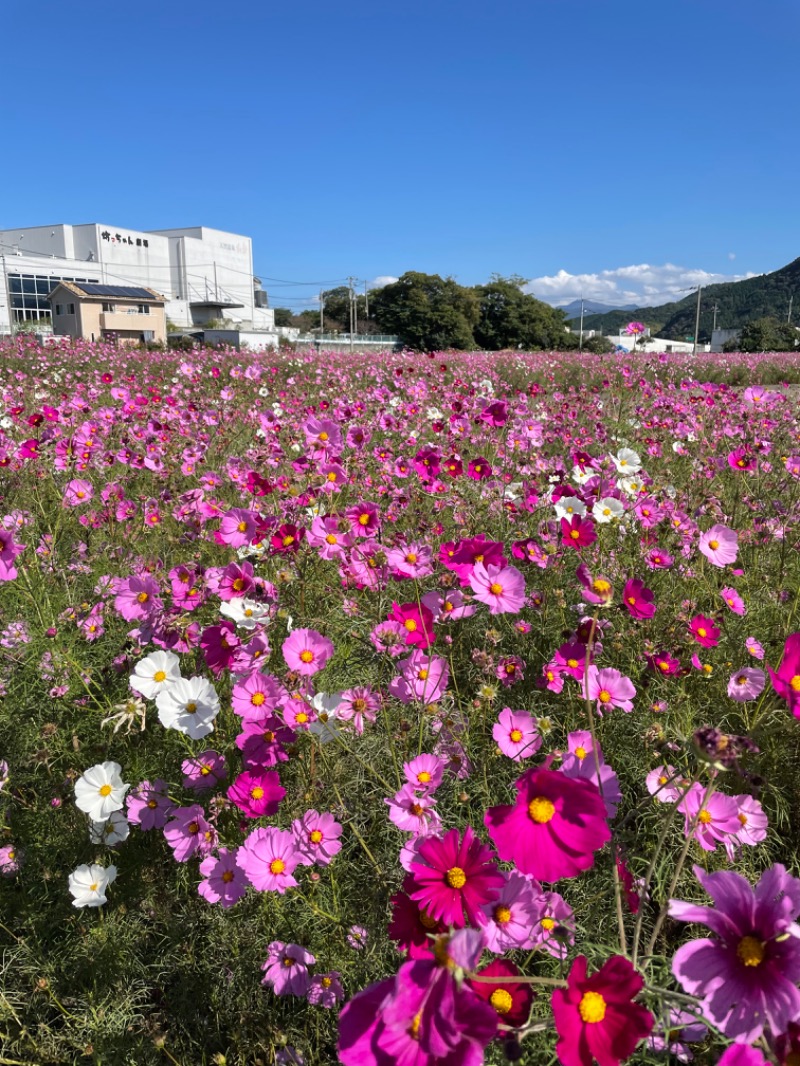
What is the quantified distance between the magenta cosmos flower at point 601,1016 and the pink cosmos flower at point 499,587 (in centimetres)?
68

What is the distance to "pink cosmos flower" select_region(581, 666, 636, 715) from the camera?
1461 millimetres

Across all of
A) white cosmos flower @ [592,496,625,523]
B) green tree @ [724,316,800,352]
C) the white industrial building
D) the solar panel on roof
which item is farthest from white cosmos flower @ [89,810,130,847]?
the white industrial building

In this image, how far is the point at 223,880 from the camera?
1.14 meters

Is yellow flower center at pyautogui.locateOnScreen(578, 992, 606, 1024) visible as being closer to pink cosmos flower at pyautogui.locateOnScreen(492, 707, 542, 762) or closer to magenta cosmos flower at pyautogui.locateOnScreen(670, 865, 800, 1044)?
magenta cosmos flower at pyautogui.locateOnScreen(670, 865, 800, 1044)

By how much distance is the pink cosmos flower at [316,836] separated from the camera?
109 centimetres

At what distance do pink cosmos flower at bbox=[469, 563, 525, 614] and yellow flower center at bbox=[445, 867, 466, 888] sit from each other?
60 cm

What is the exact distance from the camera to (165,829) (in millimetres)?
1218

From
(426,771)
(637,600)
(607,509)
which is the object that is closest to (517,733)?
(426,771)

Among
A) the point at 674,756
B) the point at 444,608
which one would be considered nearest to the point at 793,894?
the point at 444,608

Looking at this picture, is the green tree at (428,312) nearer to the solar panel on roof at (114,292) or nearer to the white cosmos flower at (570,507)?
the solar panel on roof at (114,292)

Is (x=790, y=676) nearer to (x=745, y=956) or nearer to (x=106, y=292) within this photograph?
→ (x=745, y=956)

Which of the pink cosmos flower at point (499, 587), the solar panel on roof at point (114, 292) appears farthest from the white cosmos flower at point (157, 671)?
the solar panel on roof at point (114, 292)

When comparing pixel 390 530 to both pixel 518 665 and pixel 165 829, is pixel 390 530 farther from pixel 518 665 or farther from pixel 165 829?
pixel 165 829

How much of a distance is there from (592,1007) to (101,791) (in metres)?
1.08
